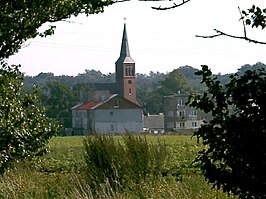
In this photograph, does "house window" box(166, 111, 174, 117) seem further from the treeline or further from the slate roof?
the slate roof

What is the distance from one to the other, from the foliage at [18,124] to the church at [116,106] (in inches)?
2004

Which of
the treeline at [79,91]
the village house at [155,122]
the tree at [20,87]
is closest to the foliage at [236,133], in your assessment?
the tree at [20,87]

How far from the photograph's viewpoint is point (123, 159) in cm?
1242

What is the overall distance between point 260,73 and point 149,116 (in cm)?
7512

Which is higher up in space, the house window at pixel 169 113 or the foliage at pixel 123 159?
the house window at pixel 169 113

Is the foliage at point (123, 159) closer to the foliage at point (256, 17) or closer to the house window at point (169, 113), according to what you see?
the foliage at point (256, 17)

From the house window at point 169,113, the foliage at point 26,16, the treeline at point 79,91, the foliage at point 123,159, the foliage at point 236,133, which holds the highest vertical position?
the treeline at point 79,91

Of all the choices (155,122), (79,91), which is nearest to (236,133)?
(155,122)

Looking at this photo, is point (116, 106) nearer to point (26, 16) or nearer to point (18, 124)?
point (18, 124)

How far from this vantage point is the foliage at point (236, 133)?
13.5ft

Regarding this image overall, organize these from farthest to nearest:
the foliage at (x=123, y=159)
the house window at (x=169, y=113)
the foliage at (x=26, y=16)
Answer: the house window at (x=169, y=113) → the foliage at (x=123, y=159) → the foliage at (x=26, y=16)

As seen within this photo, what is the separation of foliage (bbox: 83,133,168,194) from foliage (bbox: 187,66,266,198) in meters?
7.14

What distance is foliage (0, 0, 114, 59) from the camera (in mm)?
10291

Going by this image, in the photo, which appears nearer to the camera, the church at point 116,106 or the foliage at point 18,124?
the foliage at point 18,124
